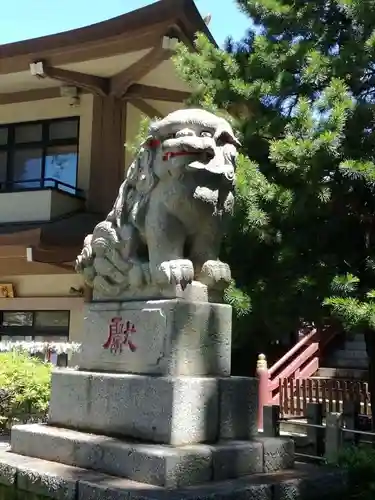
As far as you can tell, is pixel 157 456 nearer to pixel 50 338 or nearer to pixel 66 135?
pixel 50 338

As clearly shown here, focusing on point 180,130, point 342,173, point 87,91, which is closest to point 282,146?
point 342,173

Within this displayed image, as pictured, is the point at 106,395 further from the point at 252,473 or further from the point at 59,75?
the point at 59,75

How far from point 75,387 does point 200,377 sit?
92 cm

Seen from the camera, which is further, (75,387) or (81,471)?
(75,387)

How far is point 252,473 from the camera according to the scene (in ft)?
12.7

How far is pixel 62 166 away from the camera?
12984mm

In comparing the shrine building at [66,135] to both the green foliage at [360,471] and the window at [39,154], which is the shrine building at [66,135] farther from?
the green foliage at [360,471]

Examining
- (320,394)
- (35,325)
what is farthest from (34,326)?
(320,394)

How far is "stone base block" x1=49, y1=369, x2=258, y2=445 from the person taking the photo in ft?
12.1

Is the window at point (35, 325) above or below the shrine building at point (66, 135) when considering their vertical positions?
below

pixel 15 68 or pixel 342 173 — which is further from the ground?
pixel 15 68

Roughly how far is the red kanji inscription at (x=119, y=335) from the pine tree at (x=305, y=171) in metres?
2.28

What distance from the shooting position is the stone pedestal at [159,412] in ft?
11.6

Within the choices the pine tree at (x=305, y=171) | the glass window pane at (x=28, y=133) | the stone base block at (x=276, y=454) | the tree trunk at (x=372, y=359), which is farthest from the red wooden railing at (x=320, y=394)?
the glass window pane at (x=28, y=133)
